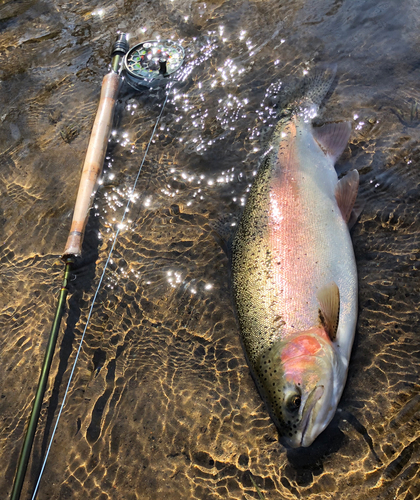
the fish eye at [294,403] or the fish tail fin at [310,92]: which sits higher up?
the fish tail fin at [310,92]

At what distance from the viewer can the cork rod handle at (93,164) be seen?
125 inches

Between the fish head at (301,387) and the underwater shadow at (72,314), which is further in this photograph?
the underwater shadow at (72,314)

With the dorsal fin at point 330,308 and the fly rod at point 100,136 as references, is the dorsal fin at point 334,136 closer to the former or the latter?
the dorsal fin at point 330,308

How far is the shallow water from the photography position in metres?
2.56

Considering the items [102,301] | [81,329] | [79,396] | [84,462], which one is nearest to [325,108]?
[102,301]

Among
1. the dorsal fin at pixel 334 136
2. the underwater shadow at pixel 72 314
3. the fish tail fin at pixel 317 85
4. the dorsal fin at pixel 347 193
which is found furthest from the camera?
the fish tail fin at pixel 317 85

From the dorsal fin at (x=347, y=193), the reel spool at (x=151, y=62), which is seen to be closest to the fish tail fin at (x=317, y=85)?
the dorsal fin at (x=347, y=193)

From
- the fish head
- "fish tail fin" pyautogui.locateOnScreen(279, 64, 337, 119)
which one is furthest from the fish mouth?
"fish tail fin" pyautogui.locateOnScreen(279, 64, 337, 119)

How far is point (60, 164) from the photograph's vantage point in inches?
169

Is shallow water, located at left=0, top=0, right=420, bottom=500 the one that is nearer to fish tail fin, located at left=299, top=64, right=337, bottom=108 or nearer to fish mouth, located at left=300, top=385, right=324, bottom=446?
fish tail fin, located at left=299, top=64, right=337, bottom=108

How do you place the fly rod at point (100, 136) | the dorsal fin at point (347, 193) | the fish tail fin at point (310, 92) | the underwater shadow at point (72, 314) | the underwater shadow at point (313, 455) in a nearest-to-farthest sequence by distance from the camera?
the underwater shadow at point (313, 455) → the fly rod at point (100, 136) → the underwater shadow at point (72, 314) → the dorsal fin at point (347, 193) → the fish tail fin at point (310, 92)

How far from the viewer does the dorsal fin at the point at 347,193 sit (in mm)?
3117

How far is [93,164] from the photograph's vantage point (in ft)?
11.9

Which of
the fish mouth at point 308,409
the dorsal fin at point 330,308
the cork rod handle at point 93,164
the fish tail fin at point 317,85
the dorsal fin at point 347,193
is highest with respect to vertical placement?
the cork rod handle at point 93,164
